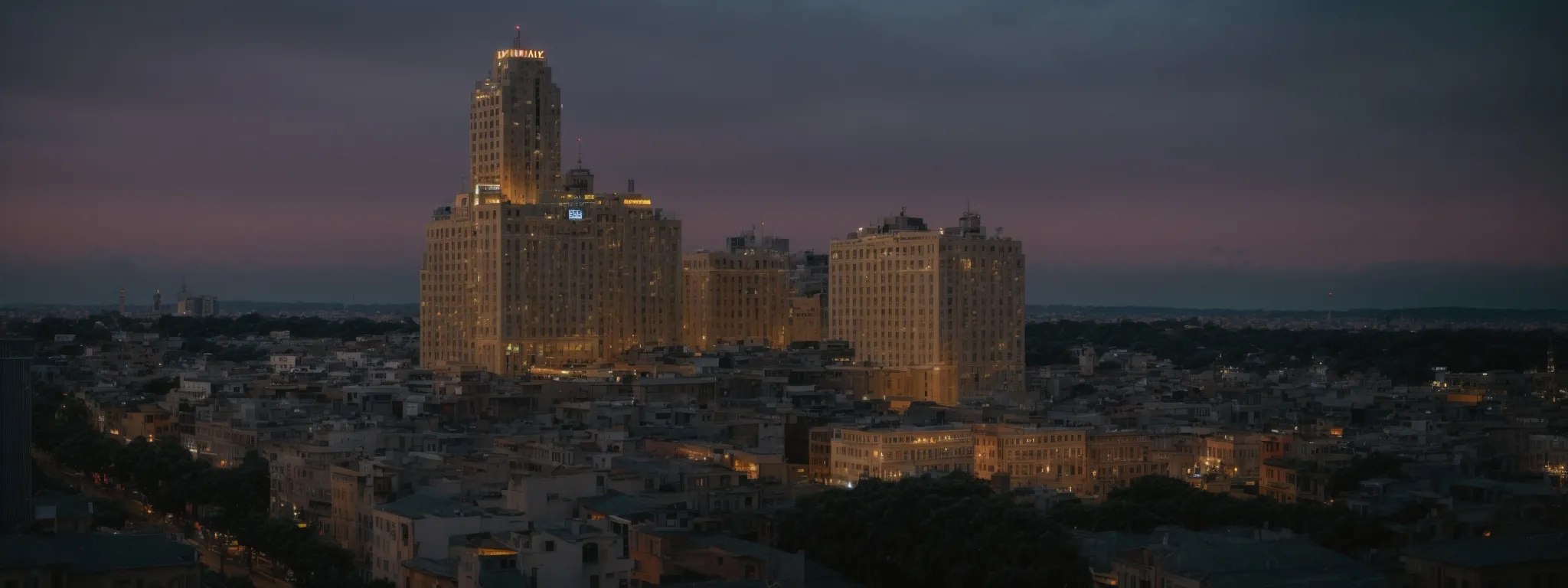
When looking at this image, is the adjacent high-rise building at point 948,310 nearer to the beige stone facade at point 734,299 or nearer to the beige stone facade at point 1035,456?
the beige stone facade at point 734,299

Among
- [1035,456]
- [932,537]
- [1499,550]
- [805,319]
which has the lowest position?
[932,537]

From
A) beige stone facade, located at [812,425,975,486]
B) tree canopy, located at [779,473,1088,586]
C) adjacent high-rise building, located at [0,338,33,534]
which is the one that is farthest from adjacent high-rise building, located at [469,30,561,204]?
adjacent high-rise building, located at [0,338,33,534]

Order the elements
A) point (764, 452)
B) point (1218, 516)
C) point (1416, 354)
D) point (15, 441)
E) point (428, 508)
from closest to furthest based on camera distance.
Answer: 1. point (15, 441)
2. point (428, 508)
3. point (1218, 516)
4. point (764, 452)
5. point (1416, 354)

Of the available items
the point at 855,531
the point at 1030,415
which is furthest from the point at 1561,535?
the point at 1030,415

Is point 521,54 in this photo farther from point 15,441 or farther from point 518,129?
point 15,441

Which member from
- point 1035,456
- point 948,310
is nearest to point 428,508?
point 1035,456

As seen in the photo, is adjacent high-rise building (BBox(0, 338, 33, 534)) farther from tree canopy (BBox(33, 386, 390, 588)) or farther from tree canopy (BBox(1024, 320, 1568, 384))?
tree canopy (BBox(1024, 320, 1568, 384))
